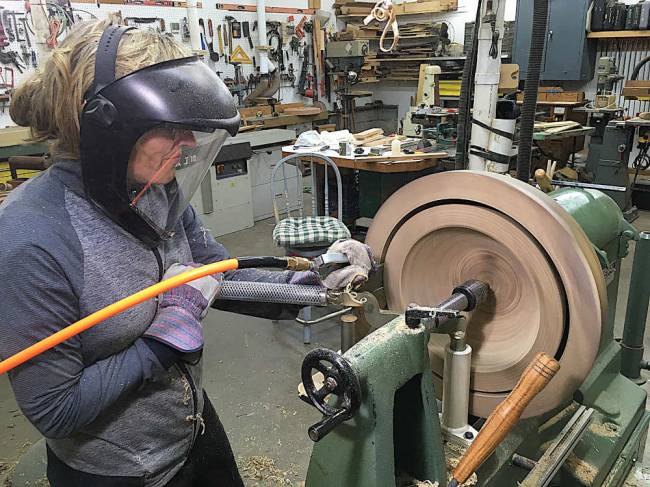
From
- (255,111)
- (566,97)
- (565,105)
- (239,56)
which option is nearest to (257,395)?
(255,111)

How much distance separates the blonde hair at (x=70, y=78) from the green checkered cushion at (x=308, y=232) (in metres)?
1.98

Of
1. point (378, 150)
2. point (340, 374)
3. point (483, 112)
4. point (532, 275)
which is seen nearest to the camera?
point (340, 374)

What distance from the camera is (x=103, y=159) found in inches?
31.8

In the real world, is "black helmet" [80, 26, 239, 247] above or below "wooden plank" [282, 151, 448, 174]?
above

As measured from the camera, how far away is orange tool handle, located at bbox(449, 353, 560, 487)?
870 mm

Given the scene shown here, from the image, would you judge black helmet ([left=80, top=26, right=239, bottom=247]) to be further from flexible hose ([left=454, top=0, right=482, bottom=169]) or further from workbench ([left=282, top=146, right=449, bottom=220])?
workbench ([left=282, top=146, right=449, bottom=220])

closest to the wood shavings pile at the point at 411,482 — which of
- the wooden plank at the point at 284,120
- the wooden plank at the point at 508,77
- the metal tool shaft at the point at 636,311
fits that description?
the metal tool shaft at the point at 636,311

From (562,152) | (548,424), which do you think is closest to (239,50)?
(562,152)

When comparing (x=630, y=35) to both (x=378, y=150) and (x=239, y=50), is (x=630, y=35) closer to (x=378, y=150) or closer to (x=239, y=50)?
(x=378, y=150)

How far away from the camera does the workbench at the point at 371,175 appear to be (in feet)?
11.2

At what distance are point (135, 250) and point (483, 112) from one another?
2027mm

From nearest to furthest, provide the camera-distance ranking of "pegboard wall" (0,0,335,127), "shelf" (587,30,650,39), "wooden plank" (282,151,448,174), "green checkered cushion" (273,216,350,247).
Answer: "green checkered cushion" (273,216,350,247) < "wooden plank" (282,151,448,174) < "pegboard wall" (0,0,335,127) < "shelf" (587,30,650,39)

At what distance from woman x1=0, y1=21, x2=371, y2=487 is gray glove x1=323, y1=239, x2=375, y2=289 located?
24 cm

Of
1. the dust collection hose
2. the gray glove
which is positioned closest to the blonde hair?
the dust collection hose
